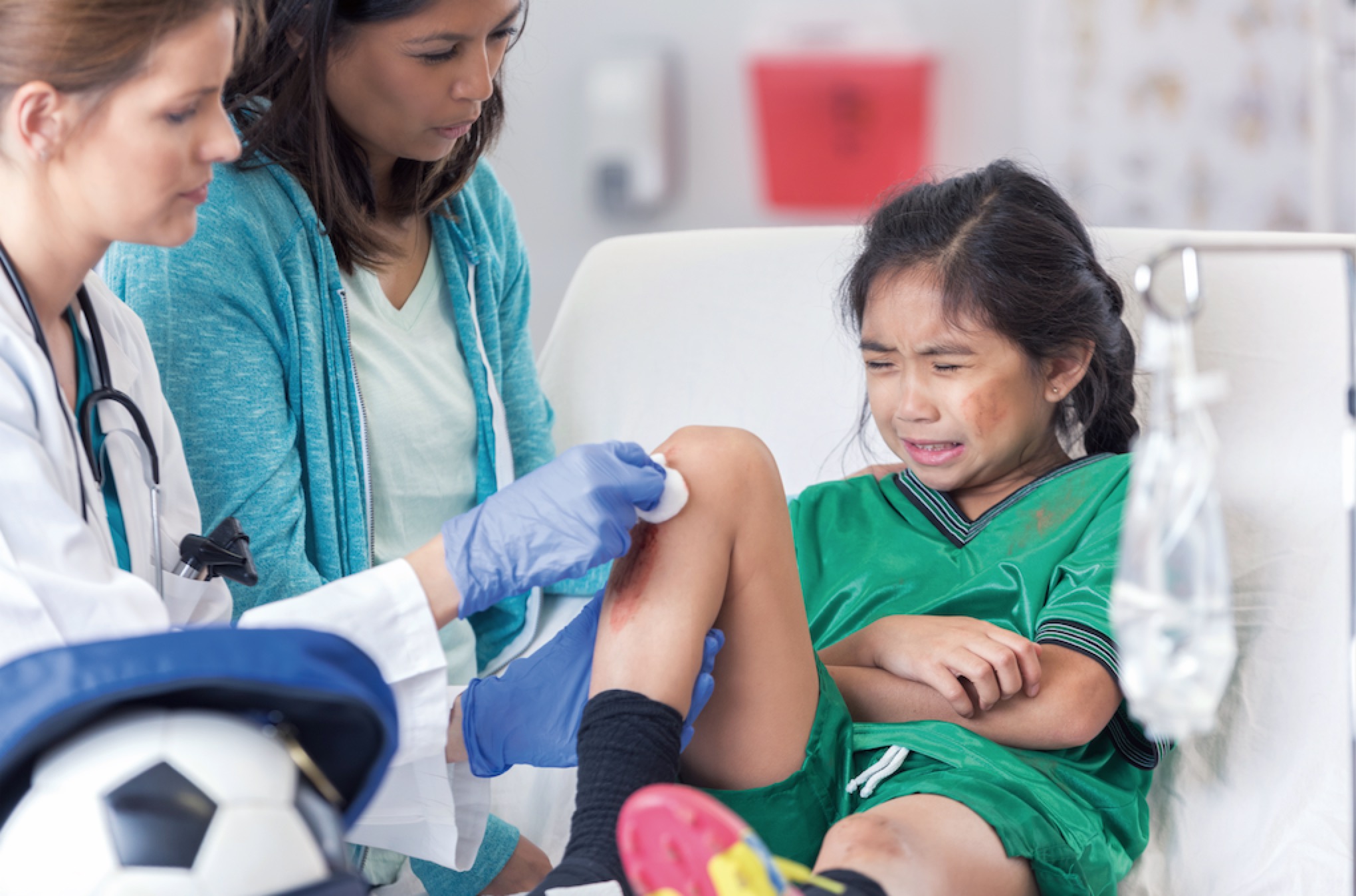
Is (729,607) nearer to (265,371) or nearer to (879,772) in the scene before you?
(879,772)

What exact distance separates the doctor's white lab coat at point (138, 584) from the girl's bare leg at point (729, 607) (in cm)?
18

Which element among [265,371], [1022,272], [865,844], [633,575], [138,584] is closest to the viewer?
[138,584]

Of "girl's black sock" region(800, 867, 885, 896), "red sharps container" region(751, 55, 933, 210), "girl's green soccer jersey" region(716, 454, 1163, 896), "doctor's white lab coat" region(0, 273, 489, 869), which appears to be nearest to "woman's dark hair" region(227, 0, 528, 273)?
"doctor's white lab coat" region(0, 273, 489, 869)

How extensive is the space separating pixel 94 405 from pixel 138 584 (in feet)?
0.59

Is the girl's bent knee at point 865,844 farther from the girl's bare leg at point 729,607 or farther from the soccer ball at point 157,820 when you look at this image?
the soccer ball at point 157,820

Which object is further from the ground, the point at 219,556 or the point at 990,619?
the point at 219,556

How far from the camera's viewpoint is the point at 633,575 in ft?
3.55

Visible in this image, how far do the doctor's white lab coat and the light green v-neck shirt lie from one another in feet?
0.75

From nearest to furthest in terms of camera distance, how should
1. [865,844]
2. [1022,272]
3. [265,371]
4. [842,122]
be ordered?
[865,844], [265,371], [1022,272], [842,122]

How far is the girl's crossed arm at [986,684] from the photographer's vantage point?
1.12 metres

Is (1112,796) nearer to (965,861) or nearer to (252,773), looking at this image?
(965,861)

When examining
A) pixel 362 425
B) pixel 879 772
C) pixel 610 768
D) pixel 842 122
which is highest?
pixel 842 122

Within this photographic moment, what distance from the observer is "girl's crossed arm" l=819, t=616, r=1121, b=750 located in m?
1.12

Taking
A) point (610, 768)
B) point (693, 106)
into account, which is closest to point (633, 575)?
point (610, 768)
